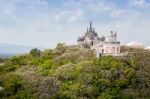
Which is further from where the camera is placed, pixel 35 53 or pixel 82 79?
pixel 35 53

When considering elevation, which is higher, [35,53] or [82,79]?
[35,53]

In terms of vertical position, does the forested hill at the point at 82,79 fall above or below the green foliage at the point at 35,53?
below

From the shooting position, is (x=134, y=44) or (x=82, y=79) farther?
(x=134, y=44)

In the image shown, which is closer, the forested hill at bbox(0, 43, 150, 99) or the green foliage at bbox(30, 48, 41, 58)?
the forested hill at bbox(0, 43, 150, 99)

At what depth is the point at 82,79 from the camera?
4419 centimetres

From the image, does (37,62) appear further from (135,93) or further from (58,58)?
(135,93)

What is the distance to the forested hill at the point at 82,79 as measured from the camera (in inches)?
1672

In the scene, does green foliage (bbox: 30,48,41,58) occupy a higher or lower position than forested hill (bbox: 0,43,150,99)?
higher

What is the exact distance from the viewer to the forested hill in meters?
42.5

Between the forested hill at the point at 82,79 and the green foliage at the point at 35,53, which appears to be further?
the green foliage at the point at 35,53

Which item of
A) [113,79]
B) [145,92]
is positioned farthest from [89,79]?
[145,92]

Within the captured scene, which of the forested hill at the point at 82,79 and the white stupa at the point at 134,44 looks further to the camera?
the white stupa at the point at 134,44

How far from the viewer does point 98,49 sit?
51.2 metres

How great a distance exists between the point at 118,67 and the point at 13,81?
10.3 meters
